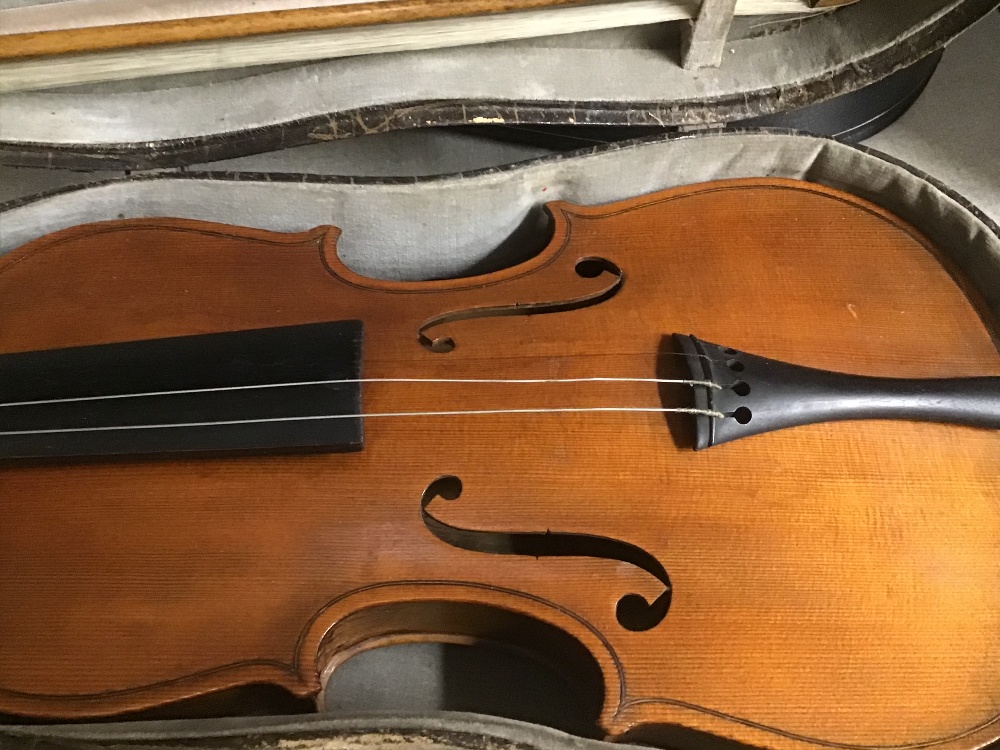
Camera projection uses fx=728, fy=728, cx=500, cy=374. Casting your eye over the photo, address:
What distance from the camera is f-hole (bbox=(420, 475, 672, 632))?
88 centimetres

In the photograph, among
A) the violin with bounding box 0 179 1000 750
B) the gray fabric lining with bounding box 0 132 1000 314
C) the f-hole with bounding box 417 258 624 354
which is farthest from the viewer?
the gray fabric lining with bounding box 0 132 1000 314

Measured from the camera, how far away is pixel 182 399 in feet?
2.90

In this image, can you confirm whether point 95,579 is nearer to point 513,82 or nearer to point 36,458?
point 36,458

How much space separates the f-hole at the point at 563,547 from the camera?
0.88m

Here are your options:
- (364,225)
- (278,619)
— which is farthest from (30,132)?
(278,619)

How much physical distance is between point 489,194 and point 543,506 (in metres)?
0.52

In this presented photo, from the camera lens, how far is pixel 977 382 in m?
0.91

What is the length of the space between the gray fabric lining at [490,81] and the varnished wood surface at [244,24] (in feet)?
0.39

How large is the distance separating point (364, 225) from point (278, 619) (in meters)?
0.63

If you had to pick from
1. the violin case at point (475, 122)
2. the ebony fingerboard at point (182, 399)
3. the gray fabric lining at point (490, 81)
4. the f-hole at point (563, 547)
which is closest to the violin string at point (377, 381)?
the ebony fingerboard at point (182, 399)

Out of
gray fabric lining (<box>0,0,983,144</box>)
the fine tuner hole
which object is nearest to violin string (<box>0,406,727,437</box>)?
the fine tuner hole

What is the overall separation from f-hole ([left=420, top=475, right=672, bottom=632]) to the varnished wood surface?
0.64 meters

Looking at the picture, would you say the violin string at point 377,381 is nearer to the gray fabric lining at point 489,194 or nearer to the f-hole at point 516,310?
the f-hole at point 516,310

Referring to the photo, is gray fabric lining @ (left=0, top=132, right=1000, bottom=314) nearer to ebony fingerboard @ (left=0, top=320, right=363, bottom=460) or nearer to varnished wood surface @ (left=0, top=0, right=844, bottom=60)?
varnished wood surface @ (left=0, top=0, right=844, bottom=60)
